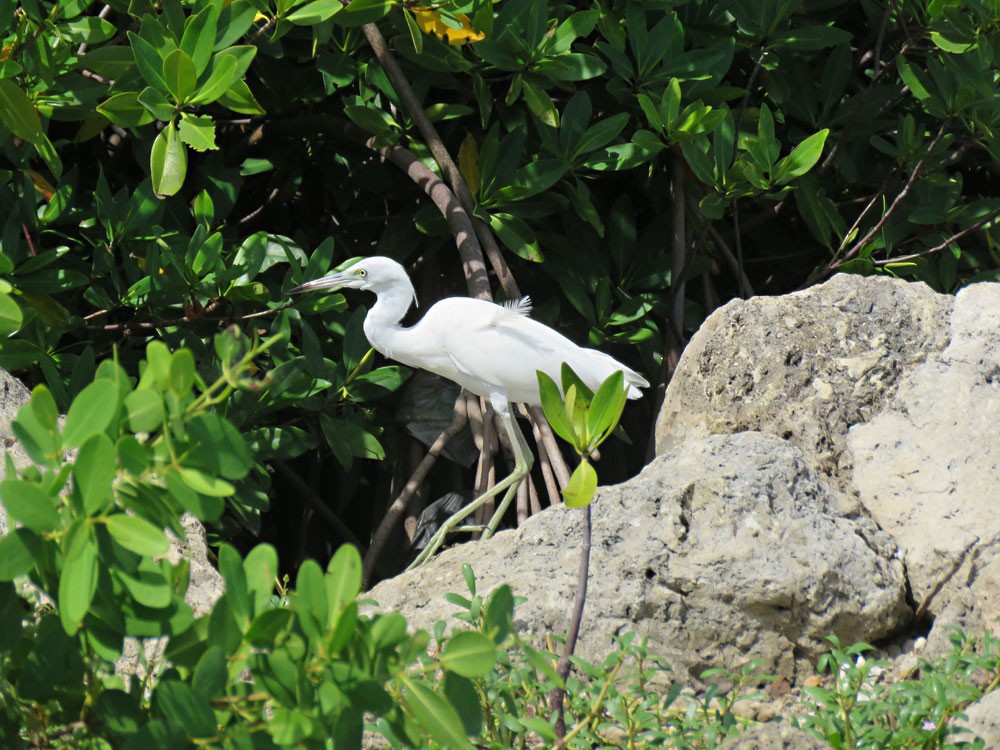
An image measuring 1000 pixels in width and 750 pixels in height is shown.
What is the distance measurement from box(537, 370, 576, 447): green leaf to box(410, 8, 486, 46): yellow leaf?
201 cm

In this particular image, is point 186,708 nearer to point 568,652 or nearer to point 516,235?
point 568,652

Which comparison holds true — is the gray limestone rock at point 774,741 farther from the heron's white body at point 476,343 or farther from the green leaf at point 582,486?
the heron's white body at point 476,343

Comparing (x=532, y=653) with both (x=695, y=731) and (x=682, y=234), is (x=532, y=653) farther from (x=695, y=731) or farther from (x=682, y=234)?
(x=682, y=234)

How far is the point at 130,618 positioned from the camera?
56.1 inches

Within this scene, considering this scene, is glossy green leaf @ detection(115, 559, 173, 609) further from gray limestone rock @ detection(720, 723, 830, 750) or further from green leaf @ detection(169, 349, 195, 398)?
gray limestone rock @ detection(720, 723, 830, 750)

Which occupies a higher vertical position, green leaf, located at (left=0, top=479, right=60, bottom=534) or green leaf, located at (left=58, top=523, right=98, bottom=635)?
green leaf, located at (left=0, top=479, right=60, bottom=534)

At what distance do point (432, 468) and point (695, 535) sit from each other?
6.88 ft

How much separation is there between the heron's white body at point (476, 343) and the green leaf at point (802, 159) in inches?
31.4

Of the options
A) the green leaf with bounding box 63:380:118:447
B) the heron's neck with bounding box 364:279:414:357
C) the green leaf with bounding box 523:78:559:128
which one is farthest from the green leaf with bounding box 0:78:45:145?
the green leaf with bounding box 63:380:118:447

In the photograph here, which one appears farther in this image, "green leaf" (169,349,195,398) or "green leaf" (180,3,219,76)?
"green leaf" (180,3,219,76)

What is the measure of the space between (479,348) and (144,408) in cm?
261

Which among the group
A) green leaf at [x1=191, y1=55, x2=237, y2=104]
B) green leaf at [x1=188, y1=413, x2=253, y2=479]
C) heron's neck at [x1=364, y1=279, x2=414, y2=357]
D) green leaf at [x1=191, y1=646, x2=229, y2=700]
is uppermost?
green leaf at [x1=191, y1=55, x2=237, y2=104]

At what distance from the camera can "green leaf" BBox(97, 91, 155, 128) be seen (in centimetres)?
311

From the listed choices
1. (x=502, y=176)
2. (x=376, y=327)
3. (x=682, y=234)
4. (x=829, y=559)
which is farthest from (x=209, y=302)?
(x=829, y=559)
